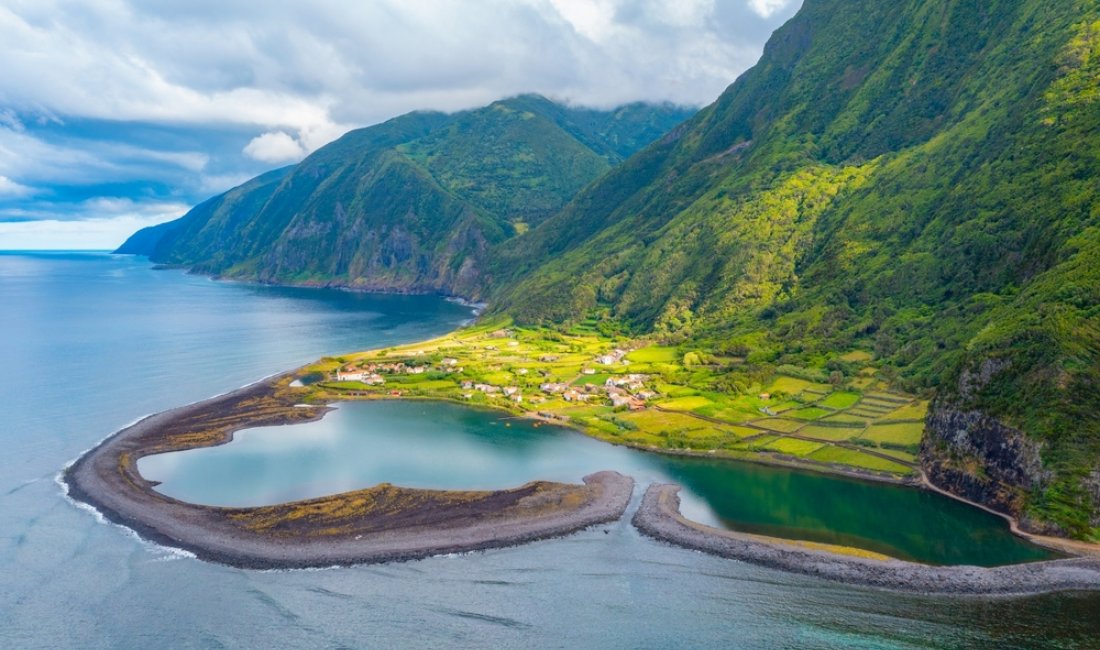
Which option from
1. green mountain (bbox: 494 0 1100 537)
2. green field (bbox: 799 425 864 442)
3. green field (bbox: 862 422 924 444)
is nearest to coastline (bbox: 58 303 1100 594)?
green mountain (bbox: 494 0 1100 537)

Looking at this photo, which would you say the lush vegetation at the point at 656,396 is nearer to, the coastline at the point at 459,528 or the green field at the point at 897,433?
the green field at the point at 897,433

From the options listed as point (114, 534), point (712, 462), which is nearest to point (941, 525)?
point (712, 462)

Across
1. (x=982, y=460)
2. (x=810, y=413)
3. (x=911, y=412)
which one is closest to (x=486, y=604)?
(x=982, y=460)

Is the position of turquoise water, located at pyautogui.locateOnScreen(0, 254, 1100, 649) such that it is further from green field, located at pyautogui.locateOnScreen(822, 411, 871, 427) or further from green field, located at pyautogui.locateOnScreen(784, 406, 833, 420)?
green field, located at pyautogui.locateOnScreen(784, 406, 833, 420)

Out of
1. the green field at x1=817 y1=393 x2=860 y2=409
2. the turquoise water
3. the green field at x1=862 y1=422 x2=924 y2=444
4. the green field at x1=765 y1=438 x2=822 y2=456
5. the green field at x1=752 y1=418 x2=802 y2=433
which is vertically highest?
the green field at x1=817 y1=393 x2=860 y2=409

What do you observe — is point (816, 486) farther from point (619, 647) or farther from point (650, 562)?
point (619, 647)

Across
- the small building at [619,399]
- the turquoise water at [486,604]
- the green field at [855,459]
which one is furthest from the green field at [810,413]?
the turquoise water at [486,604]
